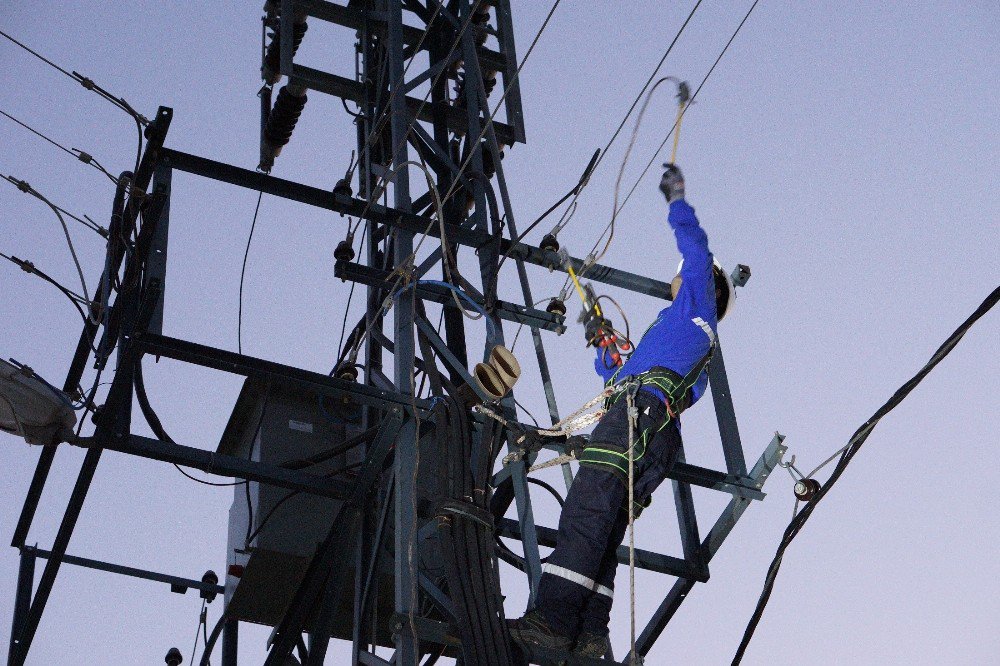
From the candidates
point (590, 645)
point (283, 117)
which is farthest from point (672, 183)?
point (283, 117)

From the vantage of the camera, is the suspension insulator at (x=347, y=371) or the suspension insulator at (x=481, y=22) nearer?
the suspension insulator at (x=347, y=371)

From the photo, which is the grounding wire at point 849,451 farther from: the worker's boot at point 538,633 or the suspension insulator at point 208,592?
the suspension insulator at point 208,592

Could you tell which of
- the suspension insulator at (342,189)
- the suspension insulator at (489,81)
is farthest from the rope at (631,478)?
the suspension insulator at (489,81)

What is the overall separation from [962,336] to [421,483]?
4.01 metres

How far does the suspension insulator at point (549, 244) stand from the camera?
8352 mm

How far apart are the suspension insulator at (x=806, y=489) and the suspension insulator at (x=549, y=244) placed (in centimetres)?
203

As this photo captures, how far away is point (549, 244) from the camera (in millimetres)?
8359

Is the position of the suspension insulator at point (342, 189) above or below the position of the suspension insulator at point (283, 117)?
below

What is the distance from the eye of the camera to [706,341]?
714cm

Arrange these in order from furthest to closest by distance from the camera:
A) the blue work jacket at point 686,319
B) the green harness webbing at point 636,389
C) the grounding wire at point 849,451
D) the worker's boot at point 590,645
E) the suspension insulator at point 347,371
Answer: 1. the suspension insulator at point 347,371
2. the blue work jacket at point 686,319
3. the green harness webbing at point 636,389
4. the worker's boot at point 590,645
5. the grounding wire at point 849,451

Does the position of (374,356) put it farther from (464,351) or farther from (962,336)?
(962,336)

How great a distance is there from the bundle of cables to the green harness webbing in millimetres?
535

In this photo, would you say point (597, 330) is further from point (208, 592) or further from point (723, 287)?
point (208, 592)

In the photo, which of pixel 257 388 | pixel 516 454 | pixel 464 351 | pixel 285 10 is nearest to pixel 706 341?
pixel 516 454
